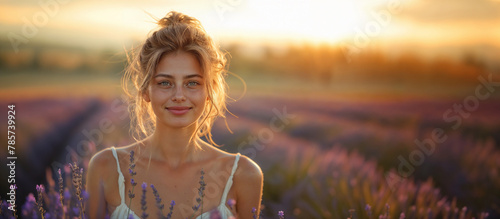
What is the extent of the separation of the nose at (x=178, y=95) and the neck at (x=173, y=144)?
0.26m

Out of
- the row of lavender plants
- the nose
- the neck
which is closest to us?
the nose

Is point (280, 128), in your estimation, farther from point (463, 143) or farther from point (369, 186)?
point (369, 186)

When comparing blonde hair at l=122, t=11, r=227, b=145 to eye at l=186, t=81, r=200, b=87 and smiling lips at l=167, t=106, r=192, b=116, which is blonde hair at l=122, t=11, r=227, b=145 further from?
smiling lips at l=167, t=106, r=192, b=116

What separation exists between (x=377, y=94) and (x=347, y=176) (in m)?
11.2

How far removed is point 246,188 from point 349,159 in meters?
2.75

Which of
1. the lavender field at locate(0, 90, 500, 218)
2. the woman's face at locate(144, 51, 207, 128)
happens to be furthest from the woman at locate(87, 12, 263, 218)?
the lavender field at locate(0, 90, 500, 218)

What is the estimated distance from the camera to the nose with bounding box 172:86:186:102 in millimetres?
2441

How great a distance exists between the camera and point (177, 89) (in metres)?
2.46

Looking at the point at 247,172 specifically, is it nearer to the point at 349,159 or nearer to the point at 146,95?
the point at 146,95

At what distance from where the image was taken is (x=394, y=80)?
16.9 meters

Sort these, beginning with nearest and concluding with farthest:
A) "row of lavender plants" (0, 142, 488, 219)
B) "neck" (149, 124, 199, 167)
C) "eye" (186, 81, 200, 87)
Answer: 1. "eye" (186, 81, 200, 87)
2. "neck" (149, 124, 199, 167)
3. "row of lavender plants" (0, 142, 488, 219)

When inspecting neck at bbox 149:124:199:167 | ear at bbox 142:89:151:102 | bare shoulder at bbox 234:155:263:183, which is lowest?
bare shoulder at bbox 234:155:263:183

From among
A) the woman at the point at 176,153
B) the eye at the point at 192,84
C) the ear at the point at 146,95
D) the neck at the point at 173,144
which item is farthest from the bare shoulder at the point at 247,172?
the ear at the point at 146,95

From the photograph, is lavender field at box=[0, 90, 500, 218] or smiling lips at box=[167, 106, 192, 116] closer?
smiling lips at box=[167, 106, 192, 116]
